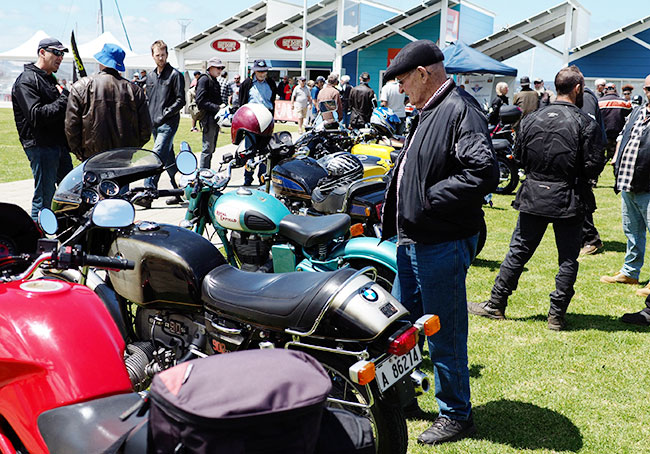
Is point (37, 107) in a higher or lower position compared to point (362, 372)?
higher

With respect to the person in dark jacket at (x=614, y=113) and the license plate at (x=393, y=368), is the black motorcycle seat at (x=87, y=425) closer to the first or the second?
the license plate at (x=393, y=368)

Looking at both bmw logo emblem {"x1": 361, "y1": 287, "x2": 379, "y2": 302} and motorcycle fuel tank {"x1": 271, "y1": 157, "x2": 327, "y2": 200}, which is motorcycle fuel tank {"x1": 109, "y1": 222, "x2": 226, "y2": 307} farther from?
motorcycle fuel tank {"x1": 271, "y1": 157, "x2": 327, "y2": 200}

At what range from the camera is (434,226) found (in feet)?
9.78

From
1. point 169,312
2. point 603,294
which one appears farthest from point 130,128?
point 603,294

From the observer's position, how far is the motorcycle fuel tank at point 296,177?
571 cm

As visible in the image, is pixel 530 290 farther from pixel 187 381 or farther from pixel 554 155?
pixel 187 381

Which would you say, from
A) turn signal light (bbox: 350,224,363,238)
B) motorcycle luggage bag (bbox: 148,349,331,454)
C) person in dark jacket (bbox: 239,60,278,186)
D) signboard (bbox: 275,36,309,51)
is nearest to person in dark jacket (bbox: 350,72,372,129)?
Result: person in dark jacket (bbox: 239,60,278,186)

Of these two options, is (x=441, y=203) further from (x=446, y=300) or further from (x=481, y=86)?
(x=481, y=86)

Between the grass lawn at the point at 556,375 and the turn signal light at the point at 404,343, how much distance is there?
0.87 m

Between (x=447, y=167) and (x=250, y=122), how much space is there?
8.97ft

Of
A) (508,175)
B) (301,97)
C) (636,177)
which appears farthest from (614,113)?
(301,97)

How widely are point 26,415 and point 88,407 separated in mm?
265

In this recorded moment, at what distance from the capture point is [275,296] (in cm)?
267

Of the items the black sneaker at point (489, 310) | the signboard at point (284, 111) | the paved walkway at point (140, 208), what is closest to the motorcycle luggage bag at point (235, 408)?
the black sneaker at point (489, 310)
